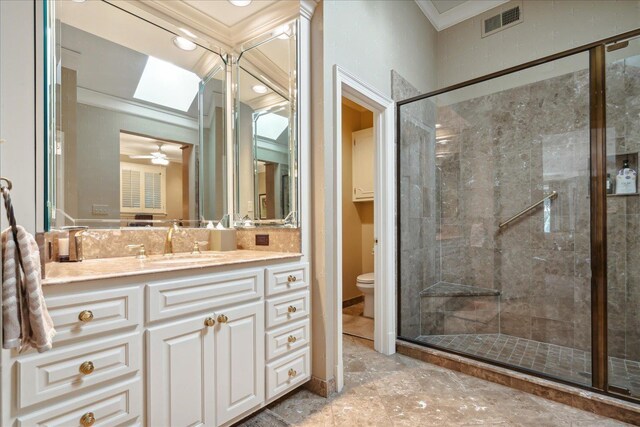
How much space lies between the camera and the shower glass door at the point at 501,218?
2643 millimetres

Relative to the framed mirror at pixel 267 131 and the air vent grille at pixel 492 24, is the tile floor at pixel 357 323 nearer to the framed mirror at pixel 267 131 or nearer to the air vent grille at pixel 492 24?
the framed mirror at pixel 267 131

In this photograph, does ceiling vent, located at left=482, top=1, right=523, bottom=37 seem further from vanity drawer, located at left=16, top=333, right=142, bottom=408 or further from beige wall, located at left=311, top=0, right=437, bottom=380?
vanity drawer, located at left=16, top=333, right=142, bottom=408

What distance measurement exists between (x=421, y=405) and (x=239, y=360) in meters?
1.14

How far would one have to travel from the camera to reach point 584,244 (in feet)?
8.55

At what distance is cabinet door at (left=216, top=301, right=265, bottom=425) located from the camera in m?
1.48

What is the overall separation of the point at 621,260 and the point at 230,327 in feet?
9.42

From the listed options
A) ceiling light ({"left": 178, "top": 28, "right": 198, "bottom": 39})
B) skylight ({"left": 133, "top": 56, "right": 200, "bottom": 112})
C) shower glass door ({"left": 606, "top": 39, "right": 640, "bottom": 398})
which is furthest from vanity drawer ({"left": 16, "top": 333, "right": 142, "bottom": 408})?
shower glass door ({"left": 606, "top": 39, "right": 640, "bottom": 398})

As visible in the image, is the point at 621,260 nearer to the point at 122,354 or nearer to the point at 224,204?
the point at 224,204

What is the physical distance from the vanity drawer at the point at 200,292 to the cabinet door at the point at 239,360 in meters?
0.06

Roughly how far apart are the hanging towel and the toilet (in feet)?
9.23

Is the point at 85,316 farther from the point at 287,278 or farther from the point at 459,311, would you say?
the point at 459,311

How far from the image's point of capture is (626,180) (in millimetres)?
2365

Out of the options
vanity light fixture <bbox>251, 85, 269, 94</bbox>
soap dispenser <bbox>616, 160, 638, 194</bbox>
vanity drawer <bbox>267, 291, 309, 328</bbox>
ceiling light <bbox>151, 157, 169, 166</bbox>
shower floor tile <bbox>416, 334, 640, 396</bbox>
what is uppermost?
vanity light fixture <bbox>251, 85, 269, 94</bbox>

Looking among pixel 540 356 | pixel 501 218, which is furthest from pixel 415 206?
pixel 540 356
